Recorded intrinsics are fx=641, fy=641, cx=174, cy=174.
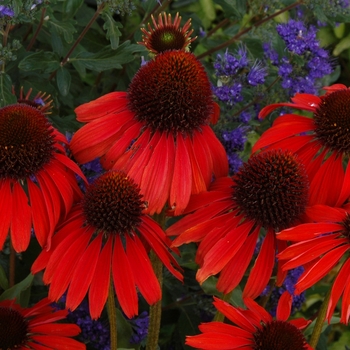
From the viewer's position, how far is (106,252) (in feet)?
3.23

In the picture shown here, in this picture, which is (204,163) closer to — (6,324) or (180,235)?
(180,235)

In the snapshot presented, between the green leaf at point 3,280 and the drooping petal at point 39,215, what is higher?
the drooping petal at point 39,215

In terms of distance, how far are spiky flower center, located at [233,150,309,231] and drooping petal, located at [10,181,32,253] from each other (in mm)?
346

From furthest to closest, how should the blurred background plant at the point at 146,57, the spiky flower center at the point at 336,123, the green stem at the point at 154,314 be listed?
the blurred background plant at the point at 146,57 < the spiky flower center at the point at 336,123 < the green stem at the point at 154,314

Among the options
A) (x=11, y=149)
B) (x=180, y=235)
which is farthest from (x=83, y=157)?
(x=180, y=235)

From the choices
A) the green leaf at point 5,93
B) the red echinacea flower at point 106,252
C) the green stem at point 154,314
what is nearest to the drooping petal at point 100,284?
the red echinacea flower at point 106,252

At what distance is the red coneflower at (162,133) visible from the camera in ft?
3.46

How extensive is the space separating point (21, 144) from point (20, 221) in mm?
127

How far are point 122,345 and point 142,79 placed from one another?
48cm

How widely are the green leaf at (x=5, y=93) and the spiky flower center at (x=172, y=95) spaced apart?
1.57ft

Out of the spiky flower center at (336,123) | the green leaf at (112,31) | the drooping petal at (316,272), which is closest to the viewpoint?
the drooping petal at (316,272)

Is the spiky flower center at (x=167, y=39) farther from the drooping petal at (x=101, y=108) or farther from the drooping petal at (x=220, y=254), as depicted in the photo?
the drooping petal at (x=220, y=254)

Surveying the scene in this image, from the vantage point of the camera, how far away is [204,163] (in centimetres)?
110

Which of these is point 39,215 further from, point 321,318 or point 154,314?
point 321,318
